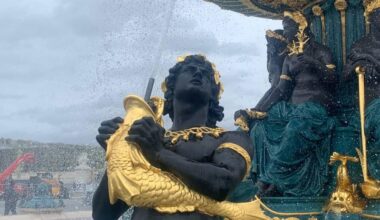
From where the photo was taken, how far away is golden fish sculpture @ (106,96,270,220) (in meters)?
2.75

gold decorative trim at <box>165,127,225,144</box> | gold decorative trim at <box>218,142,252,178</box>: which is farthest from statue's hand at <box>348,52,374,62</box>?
gold decorative trim at <box>218,142,252,178</box>

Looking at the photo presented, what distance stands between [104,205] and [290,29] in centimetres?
426

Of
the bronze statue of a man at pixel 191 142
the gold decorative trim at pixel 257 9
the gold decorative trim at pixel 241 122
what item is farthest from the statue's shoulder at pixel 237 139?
the gold decorative trim at pixel 257 9

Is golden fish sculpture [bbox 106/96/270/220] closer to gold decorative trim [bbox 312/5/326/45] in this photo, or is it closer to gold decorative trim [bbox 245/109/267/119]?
gold decorative trim [bbox 245/109/267/119]

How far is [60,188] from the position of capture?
23156mm

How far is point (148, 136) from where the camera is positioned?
8.96 feet

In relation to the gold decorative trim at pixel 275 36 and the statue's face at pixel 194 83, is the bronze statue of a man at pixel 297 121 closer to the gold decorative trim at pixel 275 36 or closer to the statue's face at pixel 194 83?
the gold decorative trim at pixel 275 36

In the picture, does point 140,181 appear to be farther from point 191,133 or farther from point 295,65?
point 295,65

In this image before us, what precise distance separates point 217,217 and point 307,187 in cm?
362

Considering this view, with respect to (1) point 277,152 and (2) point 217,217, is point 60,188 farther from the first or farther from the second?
(2) point 217,217

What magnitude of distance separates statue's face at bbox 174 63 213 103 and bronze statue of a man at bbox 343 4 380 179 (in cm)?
335

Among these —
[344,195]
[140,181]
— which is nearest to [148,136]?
[140,181]

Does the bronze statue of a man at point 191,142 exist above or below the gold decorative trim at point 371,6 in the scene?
below

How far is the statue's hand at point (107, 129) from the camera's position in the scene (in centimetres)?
287
